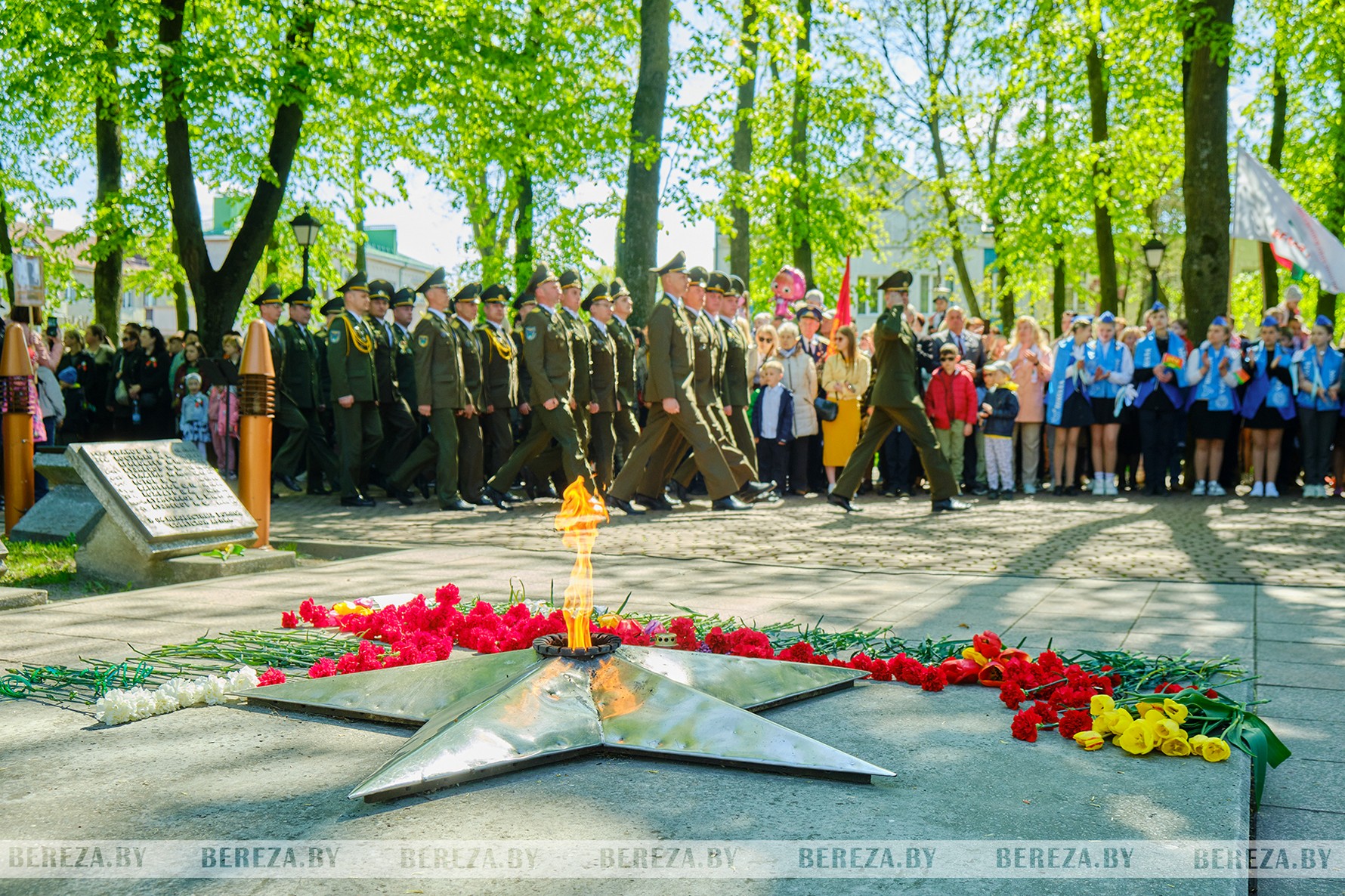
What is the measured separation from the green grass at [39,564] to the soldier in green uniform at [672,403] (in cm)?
518

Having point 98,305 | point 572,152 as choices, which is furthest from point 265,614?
point 98,305

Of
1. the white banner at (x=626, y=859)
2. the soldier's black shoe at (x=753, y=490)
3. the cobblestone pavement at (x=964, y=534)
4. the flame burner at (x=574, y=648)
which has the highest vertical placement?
the soldier's black shoe at (x=753, y=490)

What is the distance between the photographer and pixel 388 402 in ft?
46.0

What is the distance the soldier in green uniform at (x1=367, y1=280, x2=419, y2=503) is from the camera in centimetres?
1384

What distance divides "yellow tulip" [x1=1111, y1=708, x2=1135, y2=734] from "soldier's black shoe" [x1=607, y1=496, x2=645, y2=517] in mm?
8443

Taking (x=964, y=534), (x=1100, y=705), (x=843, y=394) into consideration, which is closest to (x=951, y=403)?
(x=843, y=394)

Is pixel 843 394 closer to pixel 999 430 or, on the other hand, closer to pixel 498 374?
pixel 999 430

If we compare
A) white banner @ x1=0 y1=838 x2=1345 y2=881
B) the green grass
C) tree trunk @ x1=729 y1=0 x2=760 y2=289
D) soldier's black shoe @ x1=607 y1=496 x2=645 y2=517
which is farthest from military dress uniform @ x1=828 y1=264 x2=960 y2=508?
tree trunk @ x1=729 y1=0 x2=760 y2=289

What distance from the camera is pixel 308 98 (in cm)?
1505

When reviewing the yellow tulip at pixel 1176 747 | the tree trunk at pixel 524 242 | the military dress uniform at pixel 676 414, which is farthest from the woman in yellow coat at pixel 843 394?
the yellow tulip at pixel 1176 747

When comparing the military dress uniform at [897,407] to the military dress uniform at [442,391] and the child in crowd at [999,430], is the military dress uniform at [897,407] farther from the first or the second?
the military dress uniform at [442,391]

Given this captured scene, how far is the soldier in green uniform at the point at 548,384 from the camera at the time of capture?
1245cm

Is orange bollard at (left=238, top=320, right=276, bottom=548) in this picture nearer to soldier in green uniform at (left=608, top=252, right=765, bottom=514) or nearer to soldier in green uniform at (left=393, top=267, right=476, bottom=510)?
soldier in green uniform at (left=393, top=267, right=476, bottom=510)

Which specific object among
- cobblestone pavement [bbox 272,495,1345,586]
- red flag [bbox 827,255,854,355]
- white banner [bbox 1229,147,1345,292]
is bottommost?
cobblestone pavement [bbox 272,495,1345,586]
